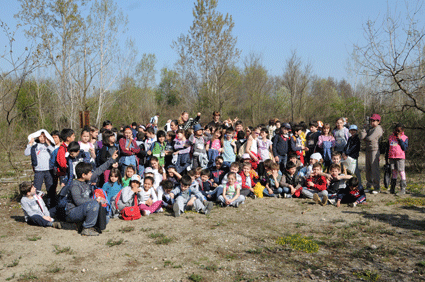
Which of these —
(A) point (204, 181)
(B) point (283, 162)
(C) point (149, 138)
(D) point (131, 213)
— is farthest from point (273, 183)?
(D) point (131, 213)

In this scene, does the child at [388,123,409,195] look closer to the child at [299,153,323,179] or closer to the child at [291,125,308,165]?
the child at [299,153,323,179]

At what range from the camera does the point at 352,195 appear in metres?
7.77

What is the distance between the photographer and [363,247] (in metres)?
5.27

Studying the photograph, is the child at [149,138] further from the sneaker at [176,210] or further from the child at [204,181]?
the sneaker at [176,210]

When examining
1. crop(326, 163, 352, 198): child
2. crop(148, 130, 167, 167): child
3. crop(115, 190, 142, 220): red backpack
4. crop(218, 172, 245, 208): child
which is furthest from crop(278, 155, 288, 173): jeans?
crop(115, 190, 142, 220): red backpack

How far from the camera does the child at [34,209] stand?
6.07 m

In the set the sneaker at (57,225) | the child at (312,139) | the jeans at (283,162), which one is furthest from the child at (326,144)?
the sneaker at (57,225)

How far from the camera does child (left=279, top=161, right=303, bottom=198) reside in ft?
28.3

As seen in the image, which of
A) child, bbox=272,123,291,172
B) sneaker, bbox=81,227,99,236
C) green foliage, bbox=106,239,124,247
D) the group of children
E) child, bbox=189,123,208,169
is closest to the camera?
green foliage, bbox=106,239,124,247

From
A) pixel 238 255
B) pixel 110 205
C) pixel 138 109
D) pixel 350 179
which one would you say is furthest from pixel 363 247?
pixel 138 109

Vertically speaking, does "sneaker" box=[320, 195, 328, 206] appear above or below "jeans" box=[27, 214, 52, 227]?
below

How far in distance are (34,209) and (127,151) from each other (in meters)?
2.42

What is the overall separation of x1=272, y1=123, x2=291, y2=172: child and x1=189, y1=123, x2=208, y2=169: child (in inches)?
79.1

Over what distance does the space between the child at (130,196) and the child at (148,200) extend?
0.10 meters
